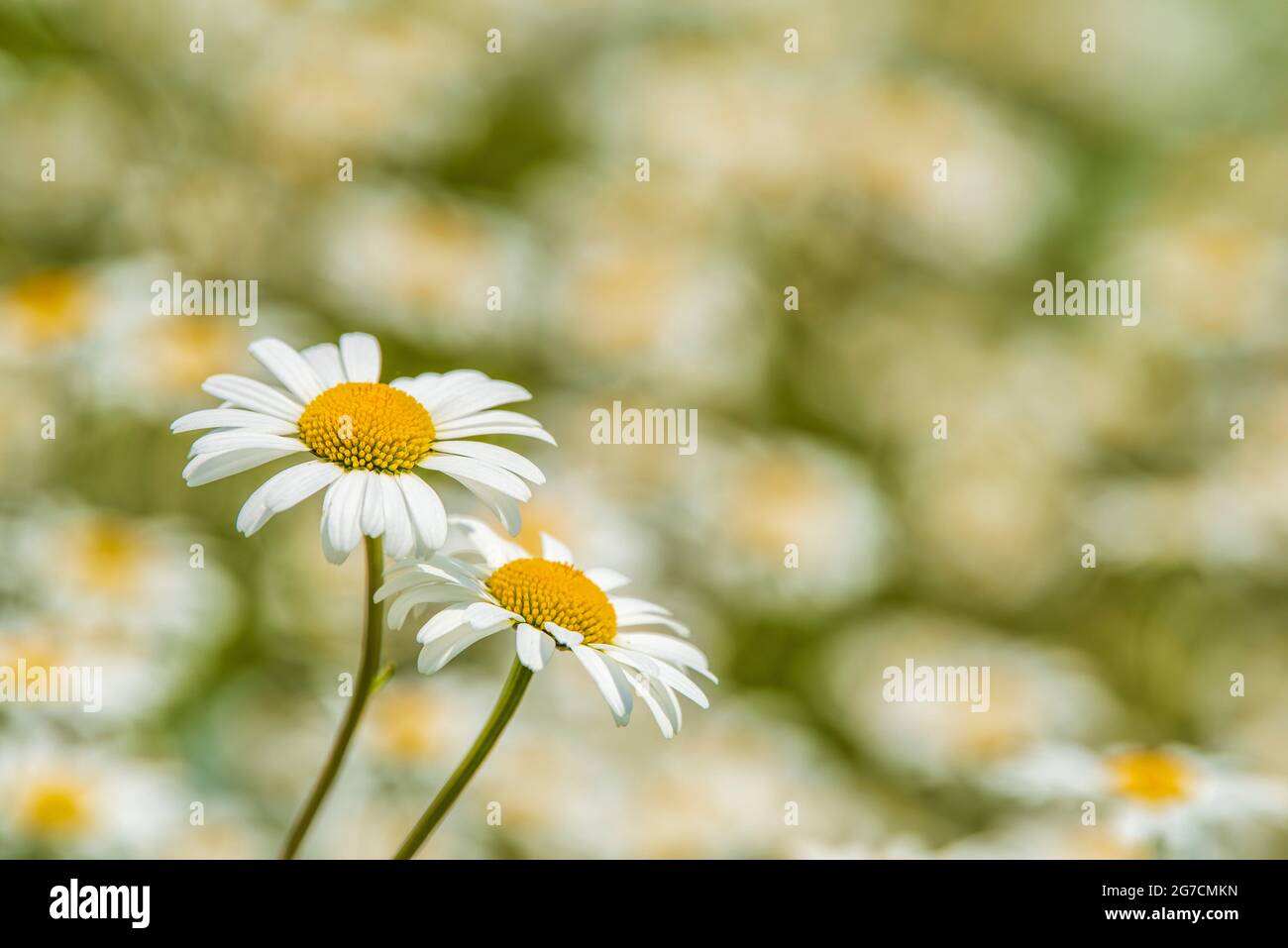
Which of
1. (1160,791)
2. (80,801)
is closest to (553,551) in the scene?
(1160,791)

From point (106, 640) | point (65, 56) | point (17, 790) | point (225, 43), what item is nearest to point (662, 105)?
point (225, 43)

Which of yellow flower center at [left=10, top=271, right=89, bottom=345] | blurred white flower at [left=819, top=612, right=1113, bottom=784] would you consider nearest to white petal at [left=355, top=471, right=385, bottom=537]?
yellow flower center at [left=10, top=271, right=89, bottom=345]

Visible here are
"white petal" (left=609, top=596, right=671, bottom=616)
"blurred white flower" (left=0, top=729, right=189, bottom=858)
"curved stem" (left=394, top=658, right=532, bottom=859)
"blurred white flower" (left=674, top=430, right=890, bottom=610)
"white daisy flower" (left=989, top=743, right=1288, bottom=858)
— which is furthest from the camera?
"blurred white flower" (left=674, top=430, right=890, bottom=610)

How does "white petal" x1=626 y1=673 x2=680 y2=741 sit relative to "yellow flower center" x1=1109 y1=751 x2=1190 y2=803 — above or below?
above

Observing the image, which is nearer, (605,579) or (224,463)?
(224,463)

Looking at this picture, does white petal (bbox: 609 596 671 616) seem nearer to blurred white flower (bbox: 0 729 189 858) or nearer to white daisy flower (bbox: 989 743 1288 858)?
white daisy flower (bbox: 989 743 1288 858)

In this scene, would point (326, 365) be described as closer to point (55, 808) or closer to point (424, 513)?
point (424, 513)

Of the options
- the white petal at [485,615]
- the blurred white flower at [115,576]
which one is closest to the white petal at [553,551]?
the white petal at [485,615]
